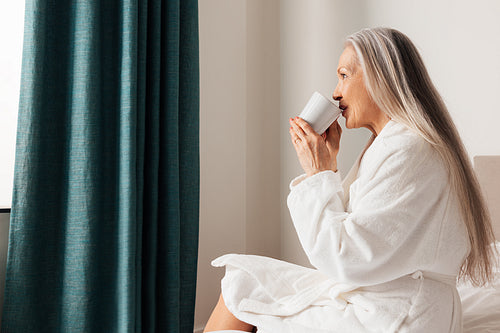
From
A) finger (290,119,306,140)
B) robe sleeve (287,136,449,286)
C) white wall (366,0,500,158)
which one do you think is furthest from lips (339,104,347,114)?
white wall (366,0,500,158)

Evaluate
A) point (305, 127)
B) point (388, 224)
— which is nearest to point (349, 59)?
point (305, 127)

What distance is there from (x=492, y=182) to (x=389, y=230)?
30.2 inches

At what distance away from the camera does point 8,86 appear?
5.31 ft

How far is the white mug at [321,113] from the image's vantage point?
45.0 inches

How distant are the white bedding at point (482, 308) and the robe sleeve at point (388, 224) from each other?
0.26 metres

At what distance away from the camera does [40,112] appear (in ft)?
4.83

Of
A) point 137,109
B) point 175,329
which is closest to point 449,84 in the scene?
point 137,109

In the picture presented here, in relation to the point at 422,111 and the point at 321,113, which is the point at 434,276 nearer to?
the point at 422,111

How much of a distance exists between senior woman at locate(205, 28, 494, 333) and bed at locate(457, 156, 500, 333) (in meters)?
0.09

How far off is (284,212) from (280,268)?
1245mm

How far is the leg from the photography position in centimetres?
108

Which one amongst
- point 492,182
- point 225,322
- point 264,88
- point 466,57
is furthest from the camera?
point 264,88

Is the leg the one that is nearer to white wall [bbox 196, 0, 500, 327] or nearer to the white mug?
the white mug

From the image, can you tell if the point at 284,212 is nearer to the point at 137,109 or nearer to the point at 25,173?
the point at 137,109
